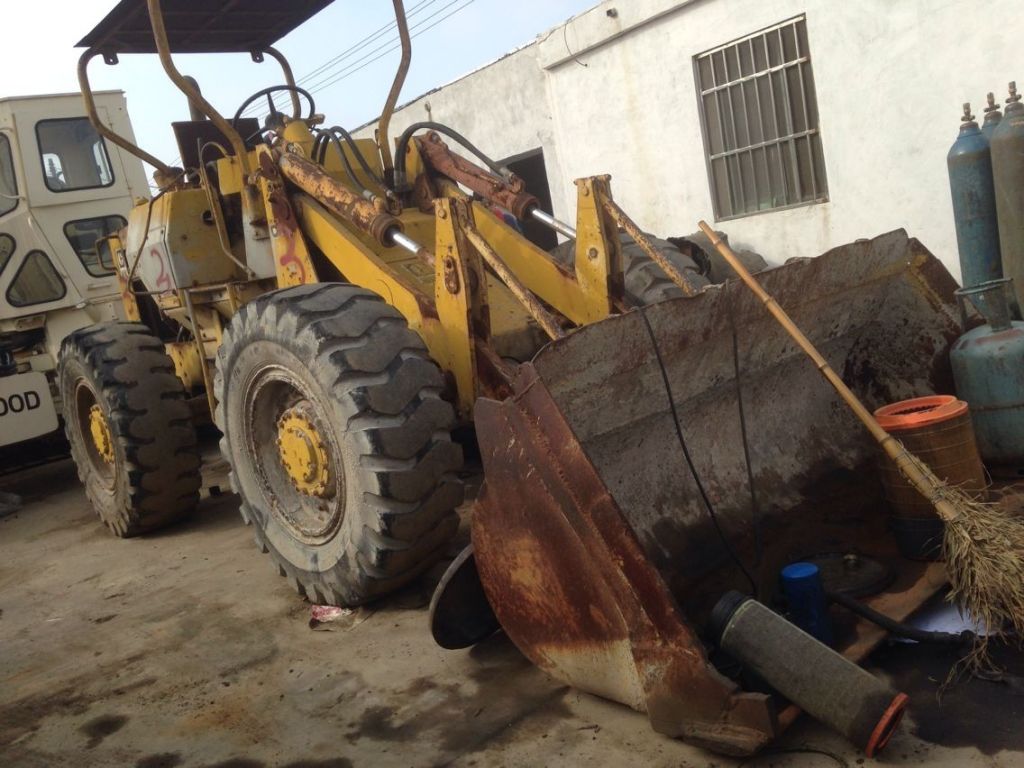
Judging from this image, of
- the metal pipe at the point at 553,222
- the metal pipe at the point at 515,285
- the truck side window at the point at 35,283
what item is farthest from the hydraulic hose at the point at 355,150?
the truck side window at the point at 35,283

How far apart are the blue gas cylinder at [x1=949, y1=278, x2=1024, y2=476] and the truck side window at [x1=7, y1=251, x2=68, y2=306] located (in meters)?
7.79

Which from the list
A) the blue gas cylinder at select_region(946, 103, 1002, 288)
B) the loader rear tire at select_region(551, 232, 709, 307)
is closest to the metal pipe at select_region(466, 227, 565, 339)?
the loader rear tire at select_region(551, 232, 709, 307)

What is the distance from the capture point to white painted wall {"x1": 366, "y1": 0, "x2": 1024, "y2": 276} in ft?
22.6

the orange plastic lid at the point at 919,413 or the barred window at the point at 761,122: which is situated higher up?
the barred window at the point at 761,122

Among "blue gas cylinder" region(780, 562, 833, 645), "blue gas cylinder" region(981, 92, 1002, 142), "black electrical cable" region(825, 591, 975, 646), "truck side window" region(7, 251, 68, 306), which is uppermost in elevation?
"truck side window" region(7, 251, 68, 306)

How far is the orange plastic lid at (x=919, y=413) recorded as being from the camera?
3.46 meters

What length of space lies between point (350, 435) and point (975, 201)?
14.6 ft

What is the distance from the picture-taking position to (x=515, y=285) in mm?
3643

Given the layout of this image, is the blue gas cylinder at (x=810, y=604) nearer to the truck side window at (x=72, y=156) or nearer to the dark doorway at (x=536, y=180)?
the truck side window at (x=72, y=156)

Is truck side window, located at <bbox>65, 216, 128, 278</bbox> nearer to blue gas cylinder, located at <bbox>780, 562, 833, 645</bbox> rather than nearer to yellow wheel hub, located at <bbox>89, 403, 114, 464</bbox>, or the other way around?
yellow wheel hub, located at <bbox>89, 403, 114, 464</bbox>

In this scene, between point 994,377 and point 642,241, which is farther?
point 642,241

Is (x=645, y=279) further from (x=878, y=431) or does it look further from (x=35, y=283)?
(x=35, y=283)

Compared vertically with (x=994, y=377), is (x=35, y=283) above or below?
above

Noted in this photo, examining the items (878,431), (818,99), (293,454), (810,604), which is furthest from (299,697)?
(818,99)
